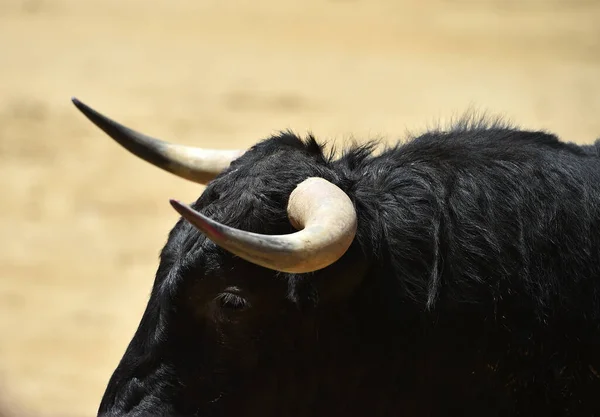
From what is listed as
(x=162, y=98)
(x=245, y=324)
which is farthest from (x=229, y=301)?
(x=162, y=98)

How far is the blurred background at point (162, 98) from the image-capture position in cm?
920

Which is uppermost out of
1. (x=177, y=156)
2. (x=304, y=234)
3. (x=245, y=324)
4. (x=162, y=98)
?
(x=162, y=98)

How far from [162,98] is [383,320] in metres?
9.70

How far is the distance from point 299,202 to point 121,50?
37.4 ft

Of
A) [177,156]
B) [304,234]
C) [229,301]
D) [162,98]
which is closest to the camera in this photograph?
[304,234]

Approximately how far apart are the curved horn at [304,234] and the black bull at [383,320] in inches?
4.6

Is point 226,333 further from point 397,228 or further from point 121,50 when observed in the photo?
point 121,50

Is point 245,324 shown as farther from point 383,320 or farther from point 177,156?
point 177,156

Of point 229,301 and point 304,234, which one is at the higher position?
point 304,234

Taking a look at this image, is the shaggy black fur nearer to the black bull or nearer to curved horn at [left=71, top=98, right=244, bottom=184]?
the black bull

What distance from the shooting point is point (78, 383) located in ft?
26.5

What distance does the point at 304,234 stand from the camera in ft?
11.7

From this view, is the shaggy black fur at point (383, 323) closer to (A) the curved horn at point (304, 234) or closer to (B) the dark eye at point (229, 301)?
(B) the dark eye at point (229, 301)

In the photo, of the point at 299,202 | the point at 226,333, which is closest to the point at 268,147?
the point at 299,202
